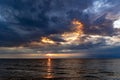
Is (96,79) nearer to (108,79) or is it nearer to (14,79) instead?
(108,79)

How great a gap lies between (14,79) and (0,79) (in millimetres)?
5262

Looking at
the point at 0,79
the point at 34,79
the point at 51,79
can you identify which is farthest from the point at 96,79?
the point at 0,79

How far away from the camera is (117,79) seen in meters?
75.6

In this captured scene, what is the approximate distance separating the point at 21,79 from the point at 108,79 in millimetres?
30636

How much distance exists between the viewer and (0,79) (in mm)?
75750

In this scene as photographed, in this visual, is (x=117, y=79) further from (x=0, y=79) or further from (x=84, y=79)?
(x=0, y=79)

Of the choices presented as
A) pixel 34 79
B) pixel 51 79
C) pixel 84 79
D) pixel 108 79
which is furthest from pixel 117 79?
pixel 34 79

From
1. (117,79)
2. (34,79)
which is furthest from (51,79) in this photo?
(117,79)

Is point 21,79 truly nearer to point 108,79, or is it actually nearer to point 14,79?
point 14,79

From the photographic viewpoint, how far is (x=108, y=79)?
2997 inches

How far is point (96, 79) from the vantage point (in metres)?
76.2

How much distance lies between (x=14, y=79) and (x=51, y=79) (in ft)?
44.3

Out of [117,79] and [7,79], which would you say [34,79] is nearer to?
[7,79]

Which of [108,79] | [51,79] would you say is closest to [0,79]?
[51,79]
